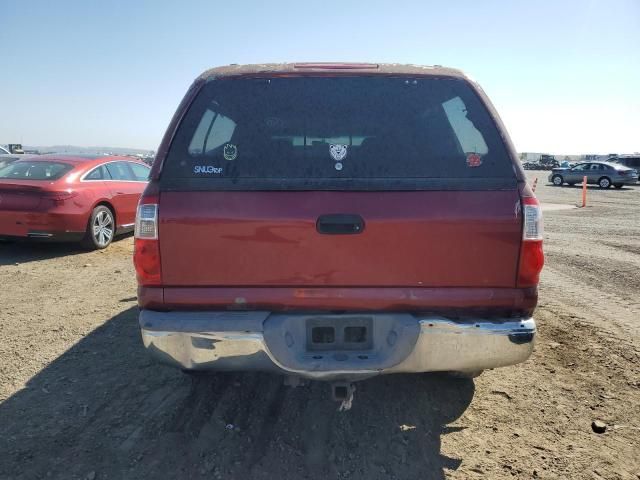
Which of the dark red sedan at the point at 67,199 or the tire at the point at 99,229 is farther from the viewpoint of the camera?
the tire at the point at 99,229

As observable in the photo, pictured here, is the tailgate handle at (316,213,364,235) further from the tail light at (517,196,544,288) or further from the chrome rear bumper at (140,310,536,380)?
the tail light at (517,196,544,288)

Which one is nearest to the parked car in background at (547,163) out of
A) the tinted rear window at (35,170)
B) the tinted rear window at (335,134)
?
the tinted rear window at (35,170)

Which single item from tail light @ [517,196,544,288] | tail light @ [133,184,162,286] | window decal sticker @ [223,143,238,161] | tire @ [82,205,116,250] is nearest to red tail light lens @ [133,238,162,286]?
tail light @ [133,184,162,286]

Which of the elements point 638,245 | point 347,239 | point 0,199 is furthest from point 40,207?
point 638,245

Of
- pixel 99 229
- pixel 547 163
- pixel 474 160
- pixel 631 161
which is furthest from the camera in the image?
pixel 547 163

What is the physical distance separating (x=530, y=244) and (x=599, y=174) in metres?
29.9

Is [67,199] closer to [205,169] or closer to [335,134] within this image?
[205,169]

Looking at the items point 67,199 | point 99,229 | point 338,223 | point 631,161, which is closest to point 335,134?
point 338,223

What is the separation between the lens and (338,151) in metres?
2.31

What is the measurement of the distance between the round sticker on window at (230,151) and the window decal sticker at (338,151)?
487 mm

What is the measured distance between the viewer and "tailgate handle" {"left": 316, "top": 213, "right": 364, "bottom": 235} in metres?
2.19

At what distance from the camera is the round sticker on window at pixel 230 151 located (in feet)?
7.52

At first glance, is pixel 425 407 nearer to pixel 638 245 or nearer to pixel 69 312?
pixel 69 312

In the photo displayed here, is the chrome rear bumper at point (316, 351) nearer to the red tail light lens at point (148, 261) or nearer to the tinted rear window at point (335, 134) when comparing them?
the red tail light lens at point (148, 261)
